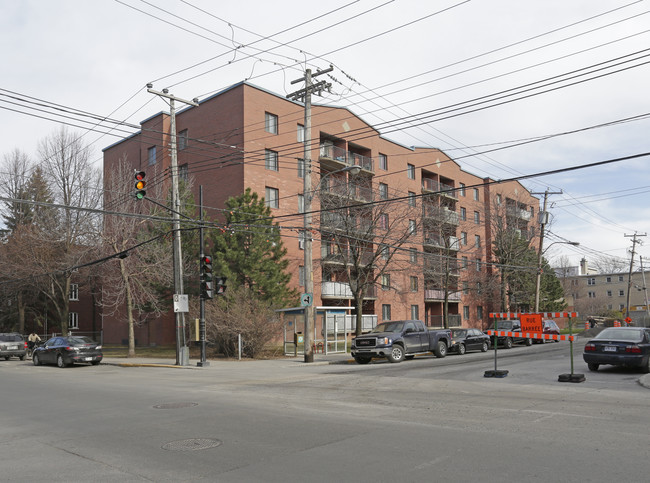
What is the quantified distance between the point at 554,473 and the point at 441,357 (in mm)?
20077

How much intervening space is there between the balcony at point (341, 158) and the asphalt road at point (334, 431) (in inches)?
1054

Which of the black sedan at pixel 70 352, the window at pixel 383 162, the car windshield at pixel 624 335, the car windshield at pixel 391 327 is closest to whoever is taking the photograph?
the car windshield at pixel 624 335

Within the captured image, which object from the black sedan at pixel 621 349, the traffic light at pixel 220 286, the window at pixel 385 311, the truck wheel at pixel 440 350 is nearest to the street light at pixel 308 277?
the traffic light at pixel 220 286

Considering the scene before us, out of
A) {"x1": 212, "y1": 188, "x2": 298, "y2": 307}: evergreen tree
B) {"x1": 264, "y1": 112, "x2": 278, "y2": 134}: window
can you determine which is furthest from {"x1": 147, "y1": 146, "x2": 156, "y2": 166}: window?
{"x1": 212, "y1": 188, "x2": 298, "y2": 307}: evergreen tree

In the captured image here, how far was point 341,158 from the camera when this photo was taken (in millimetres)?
41094

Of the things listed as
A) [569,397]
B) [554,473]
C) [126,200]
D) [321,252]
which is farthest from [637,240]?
[554,473]

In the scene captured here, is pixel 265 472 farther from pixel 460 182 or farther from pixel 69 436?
pixel 460 182

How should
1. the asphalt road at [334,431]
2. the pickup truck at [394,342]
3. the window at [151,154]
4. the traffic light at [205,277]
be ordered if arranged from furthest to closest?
the window at [151,154]
the traffic light at [205,277]
the pickup truck at [394,342]
the asphalt road at [334,431]

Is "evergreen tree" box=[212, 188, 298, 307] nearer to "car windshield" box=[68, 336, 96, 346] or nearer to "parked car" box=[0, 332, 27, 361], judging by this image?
"car windshield" box=[68, 336, 96, 346]

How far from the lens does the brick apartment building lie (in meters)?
35.8

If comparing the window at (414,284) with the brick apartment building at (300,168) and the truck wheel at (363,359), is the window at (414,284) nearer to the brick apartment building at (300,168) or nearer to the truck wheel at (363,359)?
the brick apartment building at (300,168)

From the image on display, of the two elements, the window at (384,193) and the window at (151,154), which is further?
the window at (384,193)

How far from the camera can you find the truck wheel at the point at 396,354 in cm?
2252

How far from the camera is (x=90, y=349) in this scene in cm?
2517
